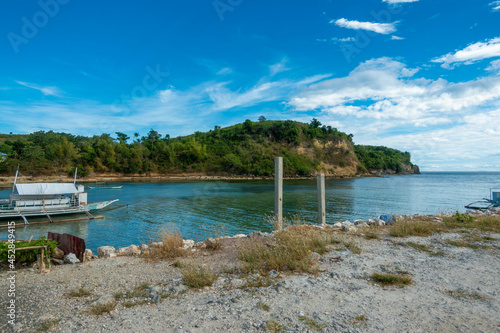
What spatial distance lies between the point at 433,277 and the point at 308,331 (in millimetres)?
3379

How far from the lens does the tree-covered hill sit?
217 feet

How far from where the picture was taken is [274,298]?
431cm

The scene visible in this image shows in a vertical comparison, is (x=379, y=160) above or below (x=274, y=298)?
above

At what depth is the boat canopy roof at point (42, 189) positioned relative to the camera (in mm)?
19520

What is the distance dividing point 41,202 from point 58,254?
16.7 metres

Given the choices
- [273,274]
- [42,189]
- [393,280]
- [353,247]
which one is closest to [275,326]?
[273,274]

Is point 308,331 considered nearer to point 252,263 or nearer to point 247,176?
point 252,263

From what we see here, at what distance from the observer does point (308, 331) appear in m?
3.35

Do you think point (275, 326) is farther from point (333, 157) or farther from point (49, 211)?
point (333, 157)

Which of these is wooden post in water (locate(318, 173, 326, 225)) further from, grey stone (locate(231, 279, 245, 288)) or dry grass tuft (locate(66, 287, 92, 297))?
dry grass tuft (locate(66, 287, 92, 297))

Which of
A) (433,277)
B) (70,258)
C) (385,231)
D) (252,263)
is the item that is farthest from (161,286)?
(385,231)

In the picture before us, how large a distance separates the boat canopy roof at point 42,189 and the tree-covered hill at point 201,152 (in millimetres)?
49842

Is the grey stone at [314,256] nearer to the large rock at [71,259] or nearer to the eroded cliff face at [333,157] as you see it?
the large rock at [71,259]

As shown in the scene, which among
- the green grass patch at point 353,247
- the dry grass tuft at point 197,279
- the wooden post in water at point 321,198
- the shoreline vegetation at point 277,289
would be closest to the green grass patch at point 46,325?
the shoreline vegetation at point 277,289
